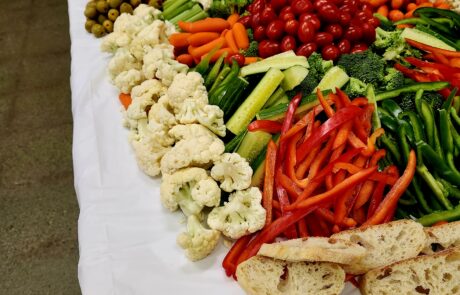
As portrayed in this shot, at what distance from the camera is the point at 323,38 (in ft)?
7.50

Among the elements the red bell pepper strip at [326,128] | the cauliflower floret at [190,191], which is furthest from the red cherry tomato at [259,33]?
the cauliflower floret at [190,191]

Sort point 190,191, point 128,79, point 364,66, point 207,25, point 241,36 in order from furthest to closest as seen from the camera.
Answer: point 207,25
point 241,36
point 128,79
point 364,66
point 190,191

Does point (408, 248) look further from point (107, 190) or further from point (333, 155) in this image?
point (107, 190)

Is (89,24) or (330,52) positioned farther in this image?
(89,24)

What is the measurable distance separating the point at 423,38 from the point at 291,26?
734mm

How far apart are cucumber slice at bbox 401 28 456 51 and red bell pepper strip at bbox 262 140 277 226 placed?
1117mm

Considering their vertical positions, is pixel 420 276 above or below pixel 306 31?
below

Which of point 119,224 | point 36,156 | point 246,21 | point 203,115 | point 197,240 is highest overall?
point 246,21

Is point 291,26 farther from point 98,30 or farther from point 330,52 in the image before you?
point 98,30

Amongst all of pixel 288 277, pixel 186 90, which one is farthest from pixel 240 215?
pixel 186 90

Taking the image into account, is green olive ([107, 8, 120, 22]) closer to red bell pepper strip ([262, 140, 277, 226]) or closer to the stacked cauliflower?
the stacked cauliflower

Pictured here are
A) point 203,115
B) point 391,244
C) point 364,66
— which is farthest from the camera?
point 364,66

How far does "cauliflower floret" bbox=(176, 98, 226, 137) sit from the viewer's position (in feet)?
6.36

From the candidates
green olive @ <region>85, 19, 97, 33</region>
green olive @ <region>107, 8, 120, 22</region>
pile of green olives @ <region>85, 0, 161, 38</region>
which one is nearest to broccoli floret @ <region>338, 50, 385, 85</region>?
pile of green olives @ <region>85, 0, 161, 38</region>
